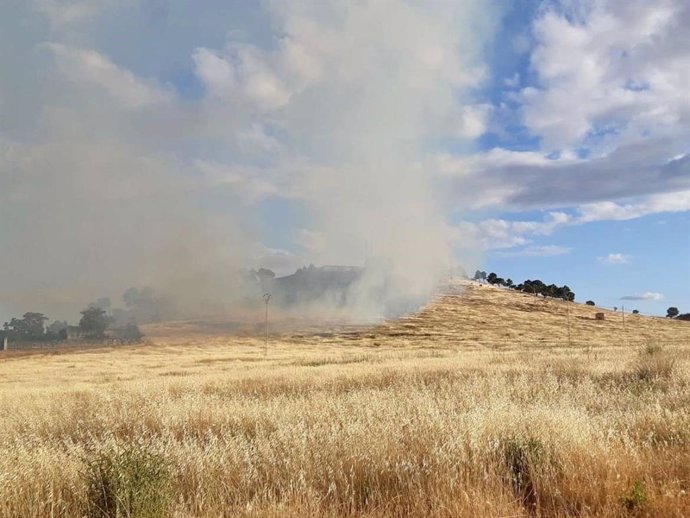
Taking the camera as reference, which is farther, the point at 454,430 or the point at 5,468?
the point at 454,430

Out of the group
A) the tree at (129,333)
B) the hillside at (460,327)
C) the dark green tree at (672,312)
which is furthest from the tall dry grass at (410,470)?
the dark green tree at (672,312)

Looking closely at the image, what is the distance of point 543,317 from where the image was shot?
137 metres

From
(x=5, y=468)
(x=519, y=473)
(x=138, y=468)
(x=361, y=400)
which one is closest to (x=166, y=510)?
(x=138, y=468)

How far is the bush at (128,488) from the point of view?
5.47m

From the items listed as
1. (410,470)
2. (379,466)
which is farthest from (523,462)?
(379,466)

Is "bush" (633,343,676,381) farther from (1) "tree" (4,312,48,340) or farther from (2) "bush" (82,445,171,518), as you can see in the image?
(1) "tree" (4,312,48,340)

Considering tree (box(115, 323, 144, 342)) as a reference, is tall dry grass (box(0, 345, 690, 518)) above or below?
above

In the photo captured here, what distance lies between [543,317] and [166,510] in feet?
466

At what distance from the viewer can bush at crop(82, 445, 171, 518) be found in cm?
547

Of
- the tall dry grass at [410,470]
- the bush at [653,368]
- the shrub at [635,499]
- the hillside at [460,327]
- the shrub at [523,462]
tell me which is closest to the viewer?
the shrub at [635,499]

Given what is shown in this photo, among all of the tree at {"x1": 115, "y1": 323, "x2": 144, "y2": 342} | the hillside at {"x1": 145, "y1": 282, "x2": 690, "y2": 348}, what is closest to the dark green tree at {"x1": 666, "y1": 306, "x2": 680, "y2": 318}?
the hillside at {"x1": 145, "y1": 282, "x2": 690, "y2": 348}

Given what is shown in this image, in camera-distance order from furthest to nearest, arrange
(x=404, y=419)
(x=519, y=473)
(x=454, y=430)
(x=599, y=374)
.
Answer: (x=599, y=374)
(x=404, y=419)
(x=454, y=430)
(x=519, y=473)

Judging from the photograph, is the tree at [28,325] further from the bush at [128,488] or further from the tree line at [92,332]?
the bush at [128,488]

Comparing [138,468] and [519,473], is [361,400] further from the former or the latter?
[138,468]
